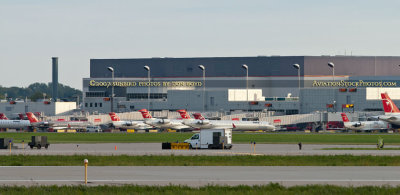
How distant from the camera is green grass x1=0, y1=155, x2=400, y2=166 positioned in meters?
56.9

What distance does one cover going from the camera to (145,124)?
18475cm

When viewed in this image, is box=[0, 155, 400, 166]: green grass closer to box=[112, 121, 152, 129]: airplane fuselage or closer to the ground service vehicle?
the ground service vehicle

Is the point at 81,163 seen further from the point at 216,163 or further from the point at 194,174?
the point at 194,174

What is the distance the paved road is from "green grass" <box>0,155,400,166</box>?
3.86 meters

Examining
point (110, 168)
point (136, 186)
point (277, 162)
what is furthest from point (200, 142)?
point (136, 186)

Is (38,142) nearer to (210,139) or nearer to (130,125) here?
(210,139)

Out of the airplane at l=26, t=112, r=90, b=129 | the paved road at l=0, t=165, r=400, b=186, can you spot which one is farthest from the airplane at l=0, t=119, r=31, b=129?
the paved road at l=0, t=165, r=400, b=186

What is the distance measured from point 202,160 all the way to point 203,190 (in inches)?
948

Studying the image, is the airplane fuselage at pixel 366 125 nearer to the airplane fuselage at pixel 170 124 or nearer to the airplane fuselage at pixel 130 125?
the airplane fuselage at pixel 170 124

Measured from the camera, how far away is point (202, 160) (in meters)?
60.8

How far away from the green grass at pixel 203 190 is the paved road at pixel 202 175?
7.45 ft

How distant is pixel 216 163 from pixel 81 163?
1020 cm

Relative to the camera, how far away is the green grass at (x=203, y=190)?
118ft

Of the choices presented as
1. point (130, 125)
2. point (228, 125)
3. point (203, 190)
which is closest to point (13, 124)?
point (130, 125)
